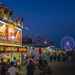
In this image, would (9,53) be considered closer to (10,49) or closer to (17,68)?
(10,49)

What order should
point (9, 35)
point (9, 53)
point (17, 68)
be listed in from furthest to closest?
point (9, 35), point (9, 53), point (17, 68)

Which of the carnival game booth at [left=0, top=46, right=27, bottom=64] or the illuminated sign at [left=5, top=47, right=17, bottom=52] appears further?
the illuminated sign at [left=5, top=47, right=17, bottom=52]

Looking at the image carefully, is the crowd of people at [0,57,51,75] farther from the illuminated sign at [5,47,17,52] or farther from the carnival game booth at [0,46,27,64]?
the illuminated sign at [5,47,17,52]

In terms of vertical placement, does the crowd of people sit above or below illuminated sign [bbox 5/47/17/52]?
below

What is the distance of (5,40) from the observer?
36125 mm

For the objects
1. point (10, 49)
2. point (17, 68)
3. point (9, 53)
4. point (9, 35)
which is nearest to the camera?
point (17, 68)

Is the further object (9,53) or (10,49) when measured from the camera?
(9,53)

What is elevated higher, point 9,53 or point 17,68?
point 9,53

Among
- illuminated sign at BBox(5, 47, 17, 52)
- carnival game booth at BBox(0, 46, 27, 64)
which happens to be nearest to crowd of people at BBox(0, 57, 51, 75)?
carnival game booth at BBox(0, 46, 27, 64)

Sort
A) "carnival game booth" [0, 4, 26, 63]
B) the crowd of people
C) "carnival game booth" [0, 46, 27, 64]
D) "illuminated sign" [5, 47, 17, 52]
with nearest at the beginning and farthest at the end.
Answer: the crowd of people, "carnival game booth" [0, 46, 27, 64], "illuminated sign" [5, 47, 17, 52], "carnival game booth" [0, 4, 26, 63]

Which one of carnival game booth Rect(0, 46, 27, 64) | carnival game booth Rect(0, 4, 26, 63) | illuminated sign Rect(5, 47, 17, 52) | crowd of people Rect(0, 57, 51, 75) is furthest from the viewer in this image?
carnival game booth Rect(0, 4, 26, 63)

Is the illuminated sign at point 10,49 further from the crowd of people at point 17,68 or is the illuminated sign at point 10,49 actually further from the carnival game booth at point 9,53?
the crowd of people at point 17,68

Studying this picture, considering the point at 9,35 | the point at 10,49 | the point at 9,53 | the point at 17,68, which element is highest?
the point at 9,35

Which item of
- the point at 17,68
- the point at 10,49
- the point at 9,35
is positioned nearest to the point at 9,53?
the point at 10,49
